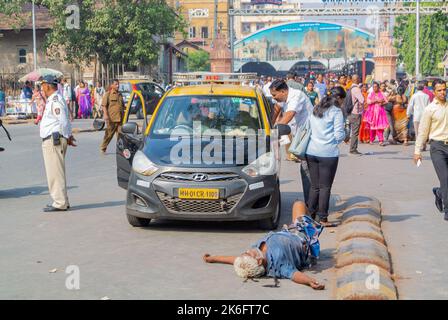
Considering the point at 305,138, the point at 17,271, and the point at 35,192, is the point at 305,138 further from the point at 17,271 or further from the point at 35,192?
the point at 35,192

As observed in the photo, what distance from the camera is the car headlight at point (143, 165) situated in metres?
9.67

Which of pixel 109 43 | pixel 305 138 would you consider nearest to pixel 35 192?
pixel 305 138

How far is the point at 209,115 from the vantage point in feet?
35.2

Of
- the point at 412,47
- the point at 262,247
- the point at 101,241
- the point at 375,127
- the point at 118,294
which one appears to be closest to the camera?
the point at 118,294

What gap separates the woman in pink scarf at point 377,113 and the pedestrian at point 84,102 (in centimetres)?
1886

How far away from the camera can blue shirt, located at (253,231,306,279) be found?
735cm

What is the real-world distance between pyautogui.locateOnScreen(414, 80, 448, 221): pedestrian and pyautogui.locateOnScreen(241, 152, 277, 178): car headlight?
2.19m

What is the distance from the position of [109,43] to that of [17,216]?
35925 mm

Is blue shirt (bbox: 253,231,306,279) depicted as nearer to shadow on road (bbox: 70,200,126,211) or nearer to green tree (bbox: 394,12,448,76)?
shadow on road (bbox: 70,200,126,211)

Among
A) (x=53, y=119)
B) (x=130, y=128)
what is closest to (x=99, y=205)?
(x=53, y=119)

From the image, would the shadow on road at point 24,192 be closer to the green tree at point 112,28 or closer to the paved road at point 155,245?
the paved road at point 155,245

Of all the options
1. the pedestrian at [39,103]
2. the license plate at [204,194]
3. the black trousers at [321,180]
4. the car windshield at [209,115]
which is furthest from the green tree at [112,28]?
the license plate at [204,194]

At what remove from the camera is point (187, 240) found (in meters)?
9.25

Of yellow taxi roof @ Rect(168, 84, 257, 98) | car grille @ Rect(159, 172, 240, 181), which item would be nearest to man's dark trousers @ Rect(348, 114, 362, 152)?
yellow taxi roof @ Rect(168, 84, 257, 98)
